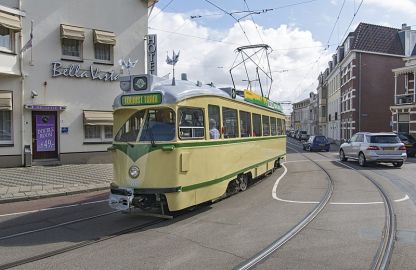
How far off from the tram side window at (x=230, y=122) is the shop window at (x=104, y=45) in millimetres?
10615

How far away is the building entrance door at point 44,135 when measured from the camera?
17.9 m

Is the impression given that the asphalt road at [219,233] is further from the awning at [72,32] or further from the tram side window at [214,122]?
the awning at [72,32]

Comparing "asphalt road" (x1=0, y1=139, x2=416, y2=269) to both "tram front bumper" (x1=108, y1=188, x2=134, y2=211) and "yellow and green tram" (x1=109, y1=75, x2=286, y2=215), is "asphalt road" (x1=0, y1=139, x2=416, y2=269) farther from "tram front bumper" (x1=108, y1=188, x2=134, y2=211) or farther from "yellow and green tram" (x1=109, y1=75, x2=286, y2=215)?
"yellow and green tram" (x1=109, y1=75, x2=286, y2=215)

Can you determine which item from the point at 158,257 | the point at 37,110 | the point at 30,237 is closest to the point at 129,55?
the point at 37,110

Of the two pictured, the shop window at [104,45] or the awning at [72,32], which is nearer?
the awning at [72,32]

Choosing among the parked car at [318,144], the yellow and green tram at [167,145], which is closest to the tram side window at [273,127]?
the yellow and green tram at [167,145]

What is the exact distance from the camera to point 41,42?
17984 millimetres

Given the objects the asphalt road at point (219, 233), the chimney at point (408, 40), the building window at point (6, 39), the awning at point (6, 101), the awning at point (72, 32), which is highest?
the chimney at point (408, 40)

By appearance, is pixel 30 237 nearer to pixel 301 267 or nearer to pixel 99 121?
pixel 301 267

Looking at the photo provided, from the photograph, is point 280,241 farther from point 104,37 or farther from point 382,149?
point 104,37

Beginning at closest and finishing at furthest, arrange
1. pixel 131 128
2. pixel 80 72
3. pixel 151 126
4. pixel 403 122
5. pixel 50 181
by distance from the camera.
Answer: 1. pixel 151 126
2. pixel 131 128
3. pixel 50 181
4. pixel 80 72
5. pixel 403 122

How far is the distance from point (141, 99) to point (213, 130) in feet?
6.26

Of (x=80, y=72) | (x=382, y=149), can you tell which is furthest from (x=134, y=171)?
(x=382, y=149)

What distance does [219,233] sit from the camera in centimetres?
741
